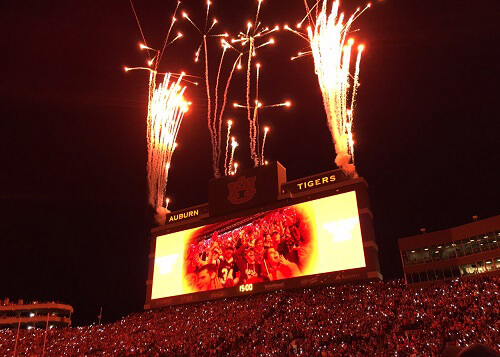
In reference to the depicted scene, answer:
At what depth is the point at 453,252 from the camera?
4188 cm

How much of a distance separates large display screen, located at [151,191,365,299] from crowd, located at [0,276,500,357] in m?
1.81

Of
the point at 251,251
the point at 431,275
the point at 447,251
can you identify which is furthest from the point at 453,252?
the point at 251,251

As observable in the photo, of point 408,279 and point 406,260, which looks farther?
point 406,260

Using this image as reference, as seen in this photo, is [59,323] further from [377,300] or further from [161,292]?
[377,300]

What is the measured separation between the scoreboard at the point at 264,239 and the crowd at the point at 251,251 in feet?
0.26

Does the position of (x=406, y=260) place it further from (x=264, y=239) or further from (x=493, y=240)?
(x=264, y=239)

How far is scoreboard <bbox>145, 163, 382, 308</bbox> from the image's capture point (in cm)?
3206

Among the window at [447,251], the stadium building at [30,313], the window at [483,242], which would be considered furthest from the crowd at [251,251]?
the stadium building at [30,313]

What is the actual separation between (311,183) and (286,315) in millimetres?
11380

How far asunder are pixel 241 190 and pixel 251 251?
20.3ft

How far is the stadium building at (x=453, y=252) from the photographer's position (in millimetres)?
39031

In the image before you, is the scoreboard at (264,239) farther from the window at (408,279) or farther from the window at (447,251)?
the window at (408,279)

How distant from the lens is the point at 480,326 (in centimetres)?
1984

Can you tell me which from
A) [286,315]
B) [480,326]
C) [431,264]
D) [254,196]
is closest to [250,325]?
[286,315]
